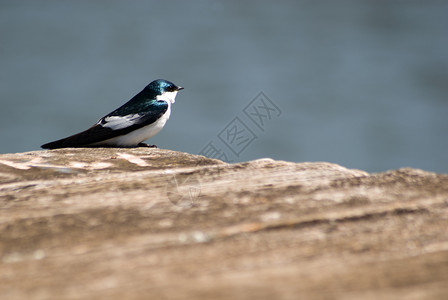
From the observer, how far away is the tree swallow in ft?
16.5

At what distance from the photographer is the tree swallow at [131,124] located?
503 cm

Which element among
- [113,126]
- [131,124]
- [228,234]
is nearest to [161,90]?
[131,124]

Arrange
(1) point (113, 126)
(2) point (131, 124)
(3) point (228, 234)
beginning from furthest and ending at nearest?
(2) point (131, 124), (1) point (113, 126), (3) point (228, 234)

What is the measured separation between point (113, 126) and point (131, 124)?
0.58ft

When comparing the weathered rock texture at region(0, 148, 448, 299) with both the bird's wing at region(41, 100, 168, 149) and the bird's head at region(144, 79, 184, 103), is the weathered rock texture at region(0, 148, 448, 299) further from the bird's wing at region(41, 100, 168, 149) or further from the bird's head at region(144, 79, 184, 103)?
the bird's head at region(144, 79, 184, 103)

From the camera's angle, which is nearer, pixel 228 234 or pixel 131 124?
pixel 228 234

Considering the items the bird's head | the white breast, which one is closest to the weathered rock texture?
the white breast

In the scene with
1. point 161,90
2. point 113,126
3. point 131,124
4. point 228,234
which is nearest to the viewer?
point 228,234

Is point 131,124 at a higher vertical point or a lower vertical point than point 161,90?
lower

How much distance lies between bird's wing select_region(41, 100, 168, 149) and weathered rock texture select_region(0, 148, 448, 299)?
9.56ft

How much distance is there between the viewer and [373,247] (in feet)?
4.50

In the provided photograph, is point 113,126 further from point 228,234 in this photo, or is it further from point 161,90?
point 228,234

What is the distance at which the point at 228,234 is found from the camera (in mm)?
1473

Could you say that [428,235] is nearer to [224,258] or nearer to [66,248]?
[224,258]
